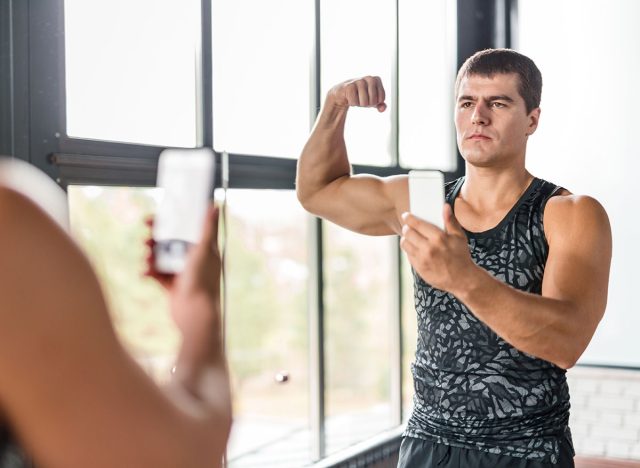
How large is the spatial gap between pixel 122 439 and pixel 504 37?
13.8 feet

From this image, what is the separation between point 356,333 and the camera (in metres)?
6.12

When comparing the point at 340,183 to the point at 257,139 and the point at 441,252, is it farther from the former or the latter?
the point at 441,252

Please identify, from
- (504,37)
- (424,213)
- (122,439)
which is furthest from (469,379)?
(504,37)

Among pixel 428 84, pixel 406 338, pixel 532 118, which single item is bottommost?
pixel 406 338

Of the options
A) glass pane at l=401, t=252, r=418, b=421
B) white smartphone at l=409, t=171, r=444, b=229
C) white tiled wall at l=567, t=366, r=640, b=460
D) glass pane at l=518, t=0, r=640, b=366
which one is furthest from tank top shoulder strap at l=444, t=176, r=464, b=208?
white tiled wall at l=567, t=366, r=640, b=460

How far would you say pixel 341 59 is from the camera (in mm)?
3221

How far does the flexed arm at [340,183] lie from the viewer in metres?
2.16

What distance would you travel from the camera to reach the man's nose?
204 centimetres

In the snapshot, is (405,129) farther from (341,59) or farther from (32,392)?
(32,392)

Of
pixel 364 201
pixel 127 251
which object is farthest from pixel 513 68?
pixel 127 251

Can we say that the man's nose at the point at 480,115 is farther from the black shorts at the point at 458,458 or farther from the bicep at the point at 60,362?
the bicep at the point at 60,362

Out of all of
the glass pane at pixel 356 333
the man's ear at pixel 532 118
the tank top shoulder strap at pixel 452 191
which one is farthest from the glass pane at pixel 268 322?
the man's ear at pixel 532 118

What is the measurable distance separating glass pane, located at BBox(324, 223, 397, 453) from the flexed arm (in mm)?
690

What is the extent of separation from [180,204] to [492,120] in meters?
1.39
